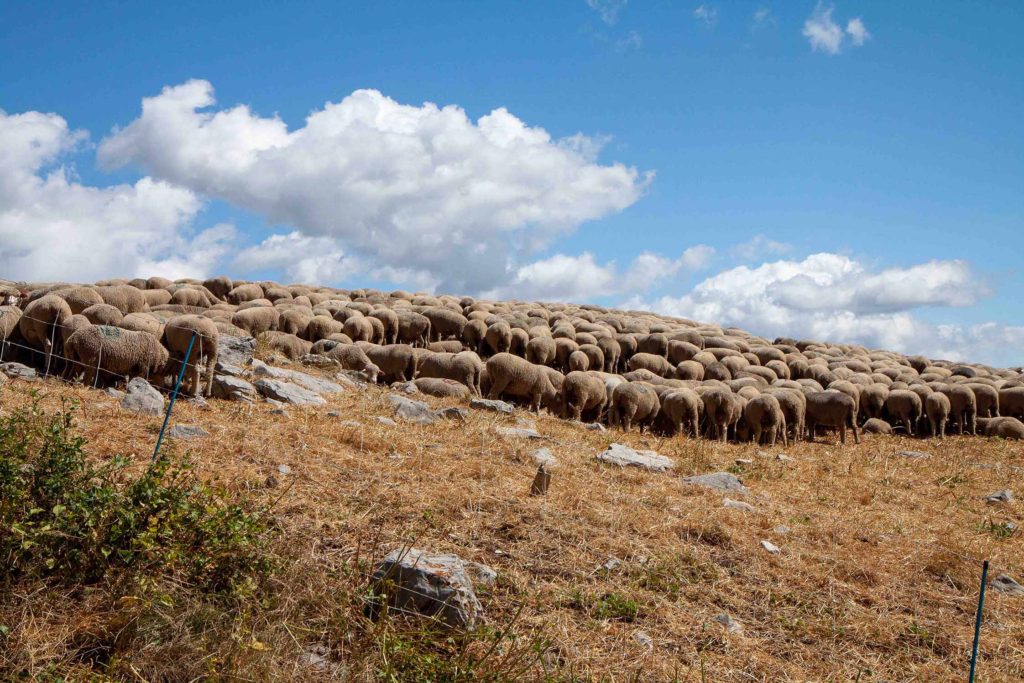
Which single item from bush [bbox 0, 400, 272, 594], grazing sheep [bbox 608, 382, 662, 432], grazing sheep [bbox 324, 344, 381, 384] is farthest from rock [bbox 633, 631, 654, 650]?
grazing sheep [bbox 324, 344, 381, 384]

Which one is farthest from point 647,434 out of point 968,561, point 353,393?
point 968,561

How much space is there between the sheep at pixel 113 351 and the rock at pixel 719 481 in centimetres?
897

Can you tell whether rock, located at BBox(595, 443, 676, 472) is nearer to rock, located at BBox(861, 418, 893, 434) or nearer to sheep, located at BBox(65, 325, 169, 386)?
sheep, located at BBox(65, 325, 169, 386)

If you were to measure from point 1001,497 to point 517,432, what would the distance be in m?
8.40

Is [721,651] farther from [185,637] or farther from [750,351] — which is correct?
[750,351]

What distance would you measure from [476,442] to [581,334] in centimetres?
1639

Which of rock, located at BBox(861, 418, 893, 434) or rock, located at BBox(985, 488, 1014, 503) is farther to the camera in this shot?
rock, located at BBox(861, 418, 893, 434)

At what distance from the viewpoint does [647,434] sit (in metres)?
17.0

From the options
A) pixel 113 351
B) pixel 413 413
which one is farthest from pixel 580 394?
pixel 113 351

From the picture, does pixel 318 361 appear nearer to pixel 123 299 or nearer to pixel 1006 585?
pixel 123 299

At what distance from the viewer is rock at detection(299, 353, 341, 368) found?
17097 millimetres

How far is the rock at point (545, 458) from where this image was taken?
395 inches

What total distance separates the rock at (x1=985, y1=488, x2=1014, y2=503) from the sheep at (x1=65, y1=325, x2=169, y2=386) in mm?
14351

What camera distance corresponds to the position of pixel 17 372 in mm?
11250
